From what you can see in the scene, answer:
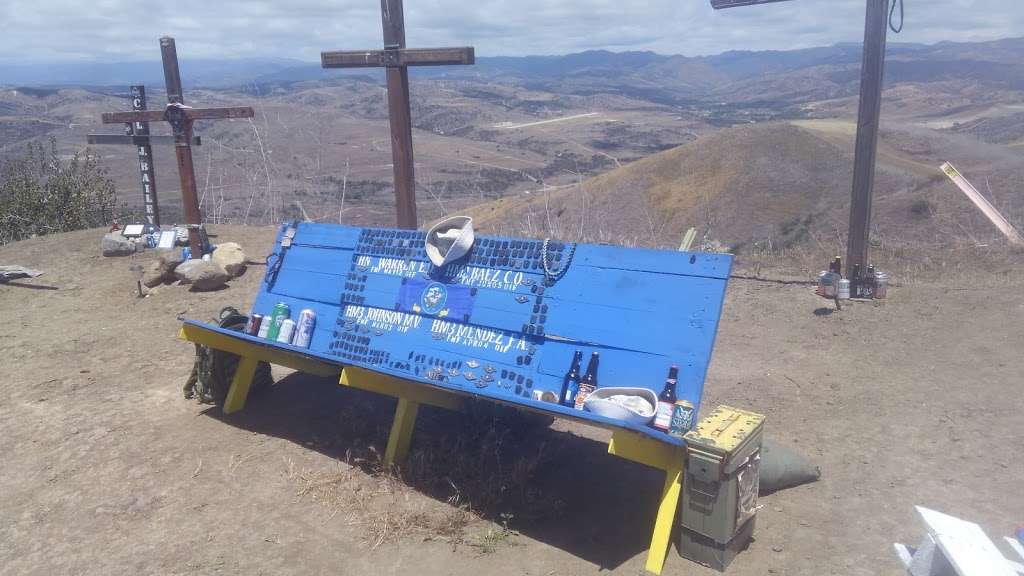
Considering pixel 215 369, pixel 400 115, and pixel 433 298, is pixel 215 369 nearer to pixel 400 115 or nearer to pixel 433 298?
pixel 433 298

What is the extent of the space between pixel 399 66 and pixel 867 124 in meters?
5.19

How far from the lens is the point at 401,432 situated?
5.01 metres

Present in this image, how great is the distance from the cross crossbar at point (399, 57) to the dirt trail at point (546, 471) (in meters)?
2.95

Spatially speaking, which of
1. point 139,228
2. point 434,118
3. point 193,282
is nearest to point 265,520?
point 193,282

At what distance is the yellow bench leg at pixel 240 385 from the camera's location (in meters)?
6.09

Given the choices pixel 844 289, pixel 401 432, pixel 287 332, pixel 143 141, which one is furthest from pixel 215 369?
pixel 143 141

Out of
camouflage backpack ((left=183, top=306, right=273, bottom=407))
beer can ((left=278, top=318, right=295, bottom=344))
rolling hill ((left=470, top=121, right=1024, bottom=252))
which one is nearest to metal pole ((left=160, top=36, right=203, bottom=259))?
camouflage backpack ((left=183, top=306, right=273, bottom=407))

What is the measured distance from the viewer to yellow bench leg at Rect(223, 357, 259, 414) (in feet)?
20.0

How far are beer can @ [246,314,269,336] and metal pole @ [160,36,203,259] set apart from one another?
4896 millimetres

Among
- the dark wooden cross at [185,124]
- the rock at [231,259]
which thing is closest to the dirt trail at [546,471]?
the rock at [231,259]

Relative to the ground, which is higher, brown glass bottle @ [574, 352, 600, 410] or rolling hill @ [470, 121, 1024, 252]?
brown glass bottle @ [574, 352, 600, 410]

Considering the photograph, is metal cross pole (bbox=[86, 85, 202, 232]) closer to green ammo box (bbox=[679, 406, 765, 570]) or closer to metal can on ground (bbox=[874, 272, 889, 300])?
metal can on ground (bbox=[874, 272, 889, 300])

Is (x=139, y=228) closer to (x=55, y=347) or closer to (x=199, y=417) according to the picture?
(x=55, y=347)

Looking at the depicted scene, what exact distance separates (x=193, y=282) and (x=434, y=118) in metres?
76.6
